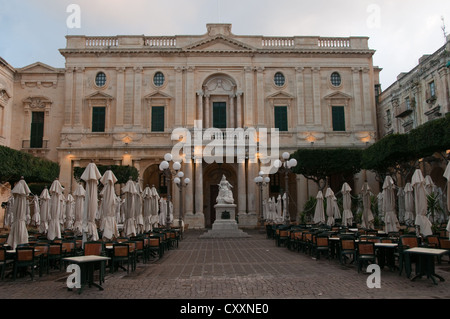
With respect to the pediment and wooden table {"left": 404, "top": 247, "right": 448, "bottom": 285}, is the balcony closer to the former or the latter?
the pediment

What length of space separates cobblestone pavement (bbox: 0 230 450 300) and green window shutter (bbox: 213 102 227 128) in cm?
2596

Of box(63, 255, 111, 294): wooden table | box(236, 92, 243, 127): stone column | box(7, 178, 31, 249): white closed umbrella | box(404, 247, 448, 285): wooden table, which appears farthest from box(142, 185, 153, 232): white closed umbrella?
box(236, 92, 243, 127): stone column

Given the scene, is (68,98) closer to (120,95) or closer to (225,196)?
Answer: (120,95)

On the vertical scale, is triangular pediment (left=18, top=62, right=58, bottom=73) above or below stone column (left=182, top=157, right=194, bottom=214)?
above

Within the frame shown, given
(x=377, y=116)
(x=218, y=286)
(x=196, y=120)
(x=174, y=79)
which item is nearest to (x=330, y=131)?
(x=377, y=116)

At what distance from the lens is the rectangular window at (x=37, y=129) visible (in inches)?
1487

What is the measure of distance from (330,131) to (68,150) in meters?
24.6

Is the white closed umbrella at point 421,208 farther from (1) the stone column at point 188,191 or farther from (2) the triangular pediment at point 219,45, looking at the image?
(2) the triangular pediment at point 219,45

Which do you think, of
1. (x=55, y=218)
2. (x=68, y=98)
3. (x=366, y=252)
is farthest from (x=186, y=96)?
(x=366, y=252)

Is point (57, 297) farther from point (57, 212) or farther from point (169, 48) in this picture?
point (169, 48)

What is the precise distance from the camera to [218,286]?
950cm

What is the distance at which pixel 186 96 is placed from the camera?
37875 mm

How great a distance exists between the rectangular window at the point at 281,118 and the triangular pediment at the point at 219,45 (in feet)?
20.7

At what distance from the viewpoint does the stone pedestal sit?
25203 millimetres
